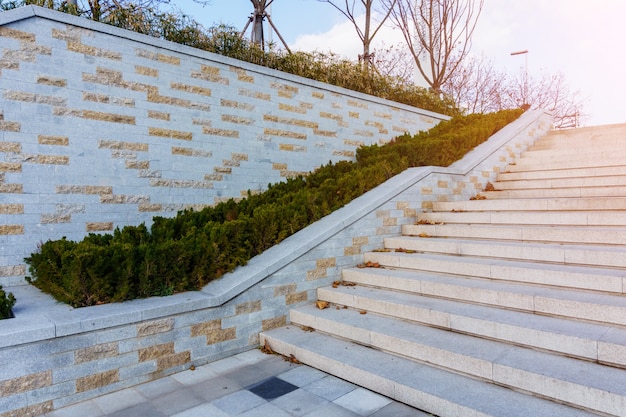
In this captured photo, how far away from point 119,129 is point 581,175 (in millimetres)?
6928

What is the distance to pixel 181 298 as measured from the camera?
3.68 m

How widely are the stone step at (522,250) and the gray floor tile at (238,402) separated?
2950 millimetres

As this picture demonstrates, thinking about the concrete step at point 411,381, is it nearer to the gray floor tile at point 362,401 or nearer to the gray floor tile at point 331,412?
the gray floor tile at point 362,401

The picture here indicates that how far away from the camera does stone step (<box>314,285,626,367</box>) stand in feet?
9.07

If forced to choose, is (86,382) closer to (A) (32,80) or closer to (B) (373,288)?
(B) (373,288)

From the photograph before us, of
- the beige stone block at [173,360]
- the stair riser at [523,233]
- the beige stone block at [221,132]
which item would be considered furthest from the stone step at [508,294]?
the beige stone block at [221,132]

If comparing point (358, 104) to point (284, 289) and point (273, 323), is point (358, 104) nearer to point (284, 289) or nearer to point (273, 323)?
point (284, 289)

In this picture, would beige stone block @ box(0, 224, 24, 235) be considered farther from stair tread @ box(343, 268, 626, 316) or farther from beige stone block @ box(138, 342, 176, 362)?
stair tread @ box(343, 268, 626, 316)

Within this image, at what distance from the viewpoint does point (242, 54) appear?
7.24 meters

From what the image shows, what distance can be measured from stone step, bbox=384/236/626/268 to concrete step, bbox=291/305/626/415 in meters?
1.44

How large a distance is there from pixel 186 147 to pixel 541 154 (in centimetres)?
682

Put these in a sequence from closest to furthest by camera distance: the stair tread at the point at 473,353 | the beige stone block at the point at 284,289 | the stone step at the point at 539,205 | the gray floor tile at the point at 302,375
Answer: the stair tread at the point at 473,353, the gray floor tile at the point at 302,375, the beige stone block at the point at 284,289, the stone step at the point at 539,205

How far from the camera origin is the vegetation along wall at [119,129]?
4727mm

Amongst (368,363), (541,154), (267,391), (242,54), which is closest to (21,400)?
(267,391)
